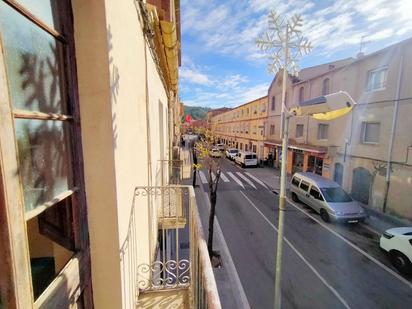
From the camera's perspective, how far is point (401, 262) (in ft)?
21.6

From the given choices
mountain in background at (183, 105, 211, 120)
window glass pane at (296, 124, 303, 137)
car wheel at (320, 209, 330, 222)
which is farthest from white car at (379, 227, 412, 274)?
mountain in background at (183, 105, 211, 120)

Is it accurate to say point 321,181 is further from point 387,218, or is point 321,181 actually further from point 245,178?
point 245,178

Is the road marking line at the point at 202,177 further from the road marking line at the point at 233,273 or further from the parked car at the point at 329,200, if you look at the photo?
the road marking line at the point at 233,273

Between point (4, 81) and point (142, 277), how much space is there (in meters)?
2.96

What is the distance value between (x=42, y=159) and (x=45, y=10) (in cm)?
94

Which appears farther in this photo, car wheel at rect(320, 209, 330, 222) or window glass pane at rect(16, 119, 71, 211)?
car wheel at rect(320, 209, 330, 222)

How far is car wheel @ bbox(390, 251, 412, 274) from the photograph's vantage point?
21.2ft

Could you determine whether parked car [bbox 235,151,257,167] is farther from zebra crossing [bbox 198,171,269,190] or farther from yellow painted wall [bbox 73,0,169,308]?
yellow painted wall [bbox 73,0,169,308]

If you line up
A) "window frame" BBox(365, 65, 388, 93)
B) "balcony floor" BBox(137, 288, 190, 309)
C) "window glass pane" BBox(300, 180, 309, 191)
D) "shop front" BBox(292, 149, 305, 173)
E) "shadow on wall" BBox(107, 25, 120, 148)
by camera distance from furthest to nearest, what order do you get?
"shop front" BBox(292, 149, 305, 173) < "window glass pane" BBox(300, 180, 309, 191) < "window frame" BBox(365, 65, 388, 93) < "balcony floor" BBox(137, 288, 190, 309) < "shadow on wall" BBox(107, 25, 120, 148)

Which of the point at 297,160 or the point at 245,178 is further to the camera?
the point at 245,178

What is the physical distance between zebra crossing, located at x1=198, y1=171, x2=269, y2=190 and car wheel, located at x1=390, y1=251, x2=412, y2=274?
9269 millimetres

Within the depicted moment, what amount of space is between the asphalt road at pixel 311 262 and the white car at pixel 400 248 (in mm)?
328

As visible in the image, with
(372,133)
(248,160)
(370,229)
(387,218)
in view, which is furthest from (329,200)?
(248,160)

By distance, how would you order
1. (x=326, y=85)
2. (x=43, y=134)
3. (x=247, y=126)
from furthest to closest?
(x=247, y=126), (x=326, y=85), (x=43, y=134)
